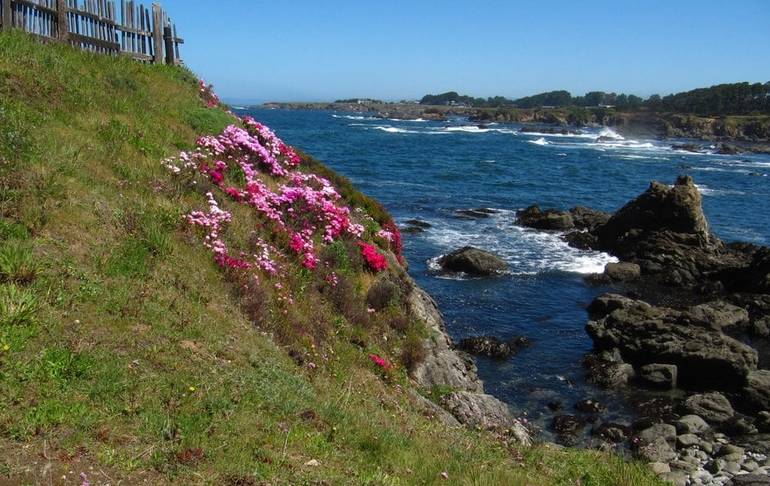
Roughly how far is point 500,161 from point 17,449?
8057 cm

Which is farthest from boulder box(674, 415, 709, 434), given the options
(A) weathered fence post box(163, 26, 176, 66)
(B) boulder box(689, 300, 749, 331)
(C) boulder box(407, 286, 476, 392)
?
(A) weathered fence post box(163, 26, 176, 66)

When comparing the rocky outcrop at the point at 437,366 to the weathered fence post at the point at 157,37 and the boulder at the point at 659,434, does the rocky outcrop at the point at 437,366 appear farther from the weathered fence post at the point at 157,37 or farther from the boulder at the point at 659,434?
the weathered fence post at the point at 157,37

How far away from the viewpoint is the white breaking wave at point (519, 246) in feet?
114

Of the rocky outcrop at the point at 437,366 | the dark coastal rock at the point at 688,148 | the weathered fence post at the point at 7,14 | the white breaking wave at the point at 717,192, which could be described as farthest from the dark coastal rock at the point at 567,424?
the dark coastal rock at the point at 688,148

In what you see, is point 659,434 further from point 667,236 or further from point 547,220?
point 547,220

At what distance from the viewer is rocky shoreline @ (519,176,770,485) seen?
1683 cm

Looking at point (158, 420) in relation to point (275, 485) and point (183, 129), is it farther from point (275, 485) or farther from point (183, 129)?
point (183, 129)

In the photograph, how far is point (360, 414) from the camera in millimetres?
8891

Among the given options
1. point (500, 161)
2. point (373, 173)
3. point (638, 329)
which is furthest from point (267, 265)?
point (500, 161)

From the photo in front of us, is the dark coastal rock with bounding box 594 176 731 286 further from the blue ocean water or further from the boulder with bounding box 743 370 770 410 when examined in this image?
the boulder with bounding box 743 370 770 410

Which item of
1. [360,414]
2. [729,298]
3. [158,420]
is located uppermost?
[158,420]

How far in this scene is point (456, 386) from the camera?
1480 centimetres

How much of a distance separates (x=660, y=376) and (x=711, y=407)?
2.12m

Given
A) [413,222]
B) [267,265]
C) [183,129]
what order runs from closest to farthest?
[267,265], [183,129], [413,222]
